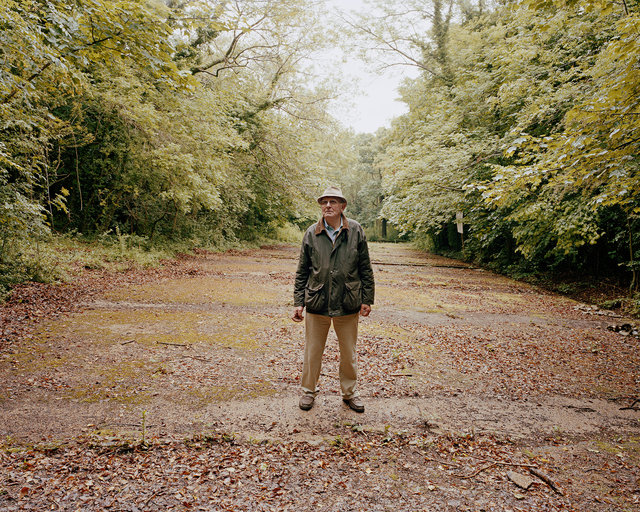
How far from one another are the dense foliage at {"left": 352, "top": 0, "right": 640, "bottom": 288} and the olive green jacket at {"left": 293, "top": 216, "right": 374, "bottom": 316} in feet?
8.57

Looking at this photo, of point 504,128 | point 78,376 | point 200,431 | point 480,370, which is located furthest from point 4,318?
point 504,128

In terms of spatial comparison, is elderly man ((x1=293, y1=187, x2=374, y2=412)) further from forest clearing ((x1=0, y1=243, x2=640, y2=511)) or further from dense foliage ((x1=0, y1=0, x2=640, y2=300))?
dense foliage ((x1=0, y1=0, x2=640, y2=300))

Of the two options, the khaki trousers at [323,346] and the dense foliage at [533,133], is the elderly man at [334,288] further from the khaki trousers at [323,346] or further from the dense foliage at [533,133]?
the dense foliage at [533,133]

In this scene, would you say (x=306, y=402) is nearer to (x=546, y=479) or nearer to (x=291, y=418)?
(x=291, y=418)

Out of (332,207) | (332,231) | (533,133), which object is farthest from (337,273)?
(533,133)

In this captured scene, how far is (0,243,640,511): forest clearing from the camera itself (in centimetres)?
258

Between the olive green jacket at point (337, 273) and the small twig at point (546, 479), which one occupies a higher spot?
the olive green jacket at point (337, 273)

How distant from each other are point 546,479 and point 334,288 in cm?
224

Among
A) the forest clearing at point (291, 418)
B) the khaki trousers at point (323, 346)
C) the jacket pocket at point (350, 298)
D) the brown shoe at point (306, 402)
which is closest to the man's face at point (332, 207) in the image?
the jacket pocket at point (350, 298)

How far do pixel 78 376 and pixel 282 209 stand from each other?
2102cm

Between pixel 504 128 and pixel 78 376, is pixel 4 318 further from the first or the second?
pixel 504 128

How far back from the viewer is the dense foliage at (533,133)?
4449mm

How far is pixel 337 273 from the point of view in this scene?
362cm

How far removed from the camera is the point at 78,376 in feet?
13.3
